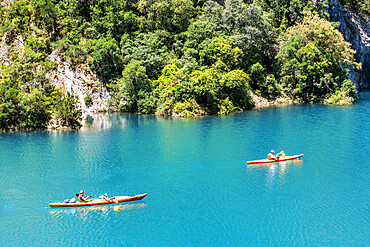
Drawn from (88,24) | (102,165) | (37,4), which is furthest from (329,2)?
(102,165)

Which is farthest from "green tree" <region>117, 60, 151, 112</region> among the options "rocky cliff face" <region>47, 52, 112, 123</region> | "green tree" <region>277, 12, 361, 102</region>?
"green tree" <region>277, 12, 361, 102</region>

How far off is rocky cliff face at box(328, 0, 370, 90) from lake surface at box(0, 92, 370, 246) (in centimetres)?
5272

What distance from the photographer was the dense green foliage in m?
72.5

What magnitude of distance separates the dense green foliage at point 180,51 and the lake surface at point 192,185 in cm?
1666

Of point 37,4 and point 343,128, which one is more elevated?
point 37,4

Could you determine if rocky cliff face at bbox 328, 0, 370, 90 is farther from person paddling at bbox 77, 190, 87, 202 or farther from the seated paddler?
person paddling at bbox 77, 190, 87, 202

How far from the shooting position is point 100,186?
116 feet

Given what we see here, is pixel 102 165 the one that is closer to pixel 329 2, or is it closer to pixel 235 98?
pixel 235 98

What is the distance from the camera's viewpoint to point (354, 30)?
103312mm

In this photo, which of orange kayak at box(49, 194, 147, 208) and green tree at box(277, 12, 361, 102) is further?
green tree at box(277, 12, 361, 102)

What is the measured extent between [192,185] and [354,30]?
9159 centimetres

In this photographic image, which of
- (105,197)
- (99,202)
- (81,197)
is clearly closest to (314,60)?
(105,197)

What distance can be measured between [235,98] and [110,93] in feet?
92.4

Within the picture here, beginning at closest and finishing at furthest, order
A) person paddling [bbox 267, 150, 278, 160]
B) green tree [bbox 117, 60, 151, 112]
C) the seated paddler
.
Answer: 1. the seated paddler
2. person paddling [bbox 267, 150, 278, 160]
3. green tree [bbox 117, 60, 151, 112]
